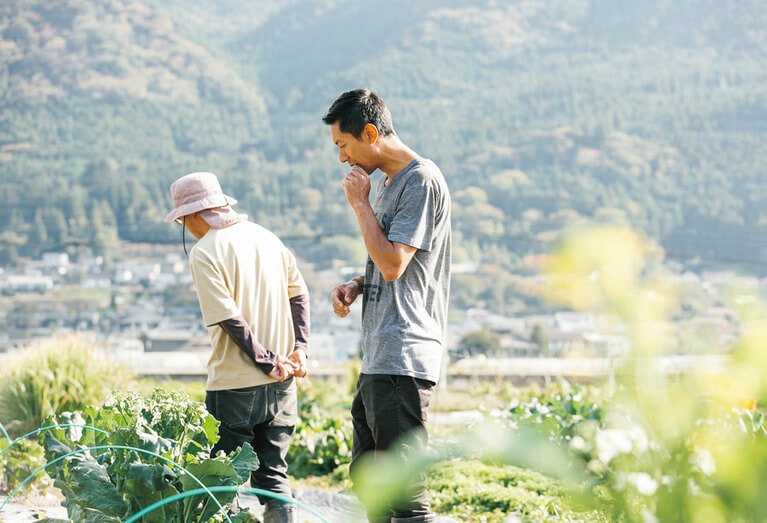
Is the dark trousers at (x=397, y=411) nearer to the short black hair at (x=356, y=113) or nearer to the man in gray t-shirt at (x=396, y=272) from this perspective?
the man in gray t-shirt at (x=396, y=272)

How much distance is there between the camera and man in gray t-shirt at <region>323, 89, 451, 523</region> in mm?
2631

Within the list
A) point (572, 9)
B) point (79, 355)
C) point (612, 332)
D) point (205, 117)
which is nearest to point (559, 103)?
point (572, 9)

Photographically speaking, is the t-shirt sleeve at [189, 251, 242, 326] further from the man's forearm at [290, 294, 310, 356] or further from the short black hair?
the short black hair

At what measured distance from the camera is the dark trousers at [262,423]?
120 inches

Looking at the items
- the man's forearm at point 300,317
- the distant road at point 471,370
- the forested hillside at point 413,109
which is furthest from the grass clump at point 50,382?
the forested hillside at point 413,109

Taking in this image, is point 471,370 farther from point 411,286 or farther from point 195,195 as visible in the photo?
point 411,286

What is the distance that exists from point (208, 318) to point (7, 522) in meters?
1.29

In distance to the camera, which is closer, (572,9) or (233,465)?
(233,465)

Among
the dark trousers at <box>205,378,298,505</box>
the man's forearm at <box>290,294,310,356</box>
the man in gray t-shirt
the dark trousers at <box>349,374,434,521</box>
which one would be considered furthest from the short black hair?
the dark trousers at <box>205,378,298,505</box>

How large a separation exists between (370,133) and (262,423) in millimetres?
1137

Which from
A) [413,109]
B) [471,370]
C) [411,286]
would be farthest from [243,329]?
[413,109]

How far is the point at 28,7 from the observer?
55156 mm

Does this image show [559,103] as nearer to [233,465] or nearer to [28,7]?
[28,7]

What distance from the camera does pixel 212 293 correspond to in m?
2.97
